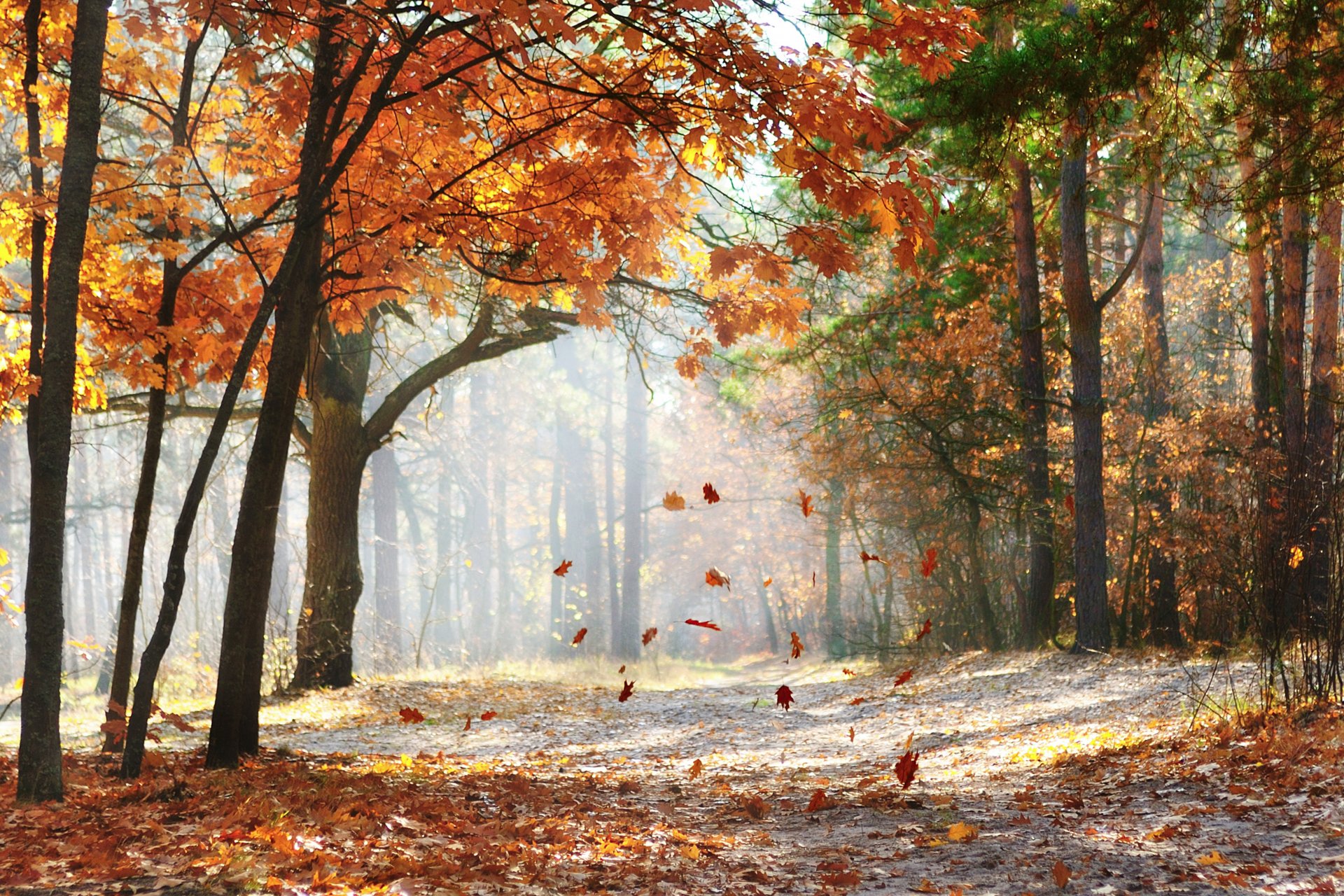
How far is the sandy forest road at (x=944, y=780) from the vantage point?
12.8ft


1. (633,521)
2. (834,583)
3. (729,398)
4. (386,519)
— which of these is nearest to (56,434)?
(729,398)

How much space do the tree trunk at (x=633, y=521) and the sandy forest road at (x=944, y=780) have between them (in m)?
15.4

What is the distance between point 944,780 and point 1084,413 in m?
6.23

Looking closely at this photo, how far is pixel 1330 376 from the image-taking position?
10234 millimetres

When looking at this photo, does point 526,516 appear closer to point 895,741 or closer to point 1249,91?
point 895,741

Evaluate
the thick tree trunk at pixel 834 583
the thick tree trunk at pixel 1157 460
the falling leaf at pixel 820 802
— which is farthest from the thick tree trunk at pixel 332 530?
the thick tree trunk at pixel 834 583

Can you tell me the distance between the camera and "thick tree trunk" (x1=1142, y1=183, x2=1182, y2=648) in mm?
11953

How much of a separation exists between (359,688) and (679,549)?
29690 millimetres

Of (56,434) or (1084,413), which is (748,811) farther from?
(1084,413)

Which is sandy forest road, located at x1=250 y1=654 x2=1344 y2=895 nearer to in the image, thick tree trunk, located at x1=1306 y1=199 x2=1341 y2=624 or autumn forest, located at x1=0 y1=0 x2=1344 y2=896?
autumn forest, located at x1=0 y1=0 x2=1344 y2=896

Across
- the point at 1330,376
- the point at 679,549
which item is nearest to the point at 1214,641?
the point at 1330,376

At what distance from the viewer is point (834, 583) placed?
2411 centimetres

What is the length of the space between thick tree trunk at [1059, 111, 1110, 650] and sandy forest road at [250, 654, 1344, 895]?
2.28 ft

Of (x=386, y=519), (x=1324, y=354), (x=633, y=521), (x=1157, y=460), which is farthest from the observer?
(x=633, y=521)
